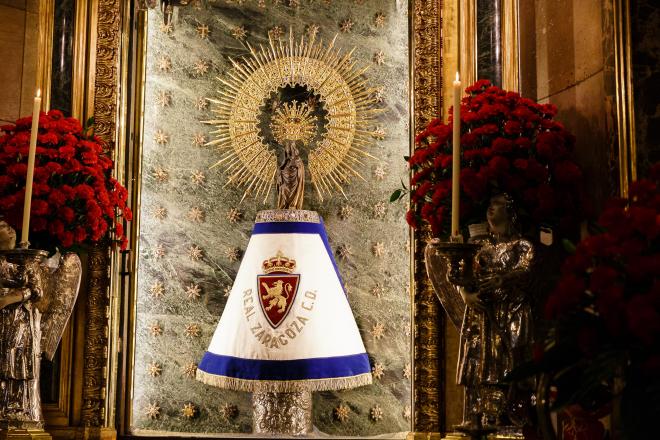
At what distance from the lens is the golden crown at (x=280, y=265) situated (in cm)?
519

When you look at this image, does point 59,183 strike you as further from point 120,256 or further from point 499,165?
point 499,165

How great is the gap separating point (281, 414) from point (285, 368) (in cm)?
35

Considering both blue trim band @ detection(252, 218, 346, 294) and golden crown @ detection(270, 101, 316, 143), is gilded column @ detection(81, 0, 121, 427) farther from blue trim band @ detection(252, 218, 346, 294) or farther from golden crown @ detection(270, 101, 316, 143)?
golden crown @ detection(270, 101, 316, 143)

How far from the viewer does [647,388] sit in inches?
77.0

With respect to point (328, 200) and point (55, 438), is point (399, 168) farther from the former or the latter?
point (55, 438)

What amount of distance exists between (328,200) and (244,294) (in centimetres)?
91

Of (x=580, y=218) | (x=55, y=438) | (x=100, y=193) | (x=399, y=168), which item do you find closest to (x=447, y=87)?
(x=399, y=168)

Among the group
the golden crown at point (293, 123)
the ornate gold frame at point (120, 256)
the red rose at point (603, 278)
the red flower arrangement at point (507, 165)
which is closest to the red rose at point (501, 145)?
the red flower arrangement at point (507, 165)

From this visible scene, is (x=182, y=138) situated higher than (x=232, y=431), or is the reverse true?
(x=182, y=138)

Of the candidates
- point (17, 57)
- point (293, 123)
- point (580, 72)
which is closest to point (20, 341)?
point (17, 57)

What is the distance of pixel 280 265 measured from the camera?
519cm

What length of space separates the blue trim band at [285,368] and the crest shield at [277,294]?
9.4 inches

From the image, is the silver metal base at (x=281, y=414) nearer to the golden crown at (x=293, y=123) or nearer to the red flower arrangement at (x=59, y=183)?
the red flower arrangement at (x=59, y=183)

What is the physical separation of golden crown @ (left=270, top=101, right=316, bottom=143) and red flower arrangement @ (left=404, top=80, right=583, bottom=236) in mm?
1742
